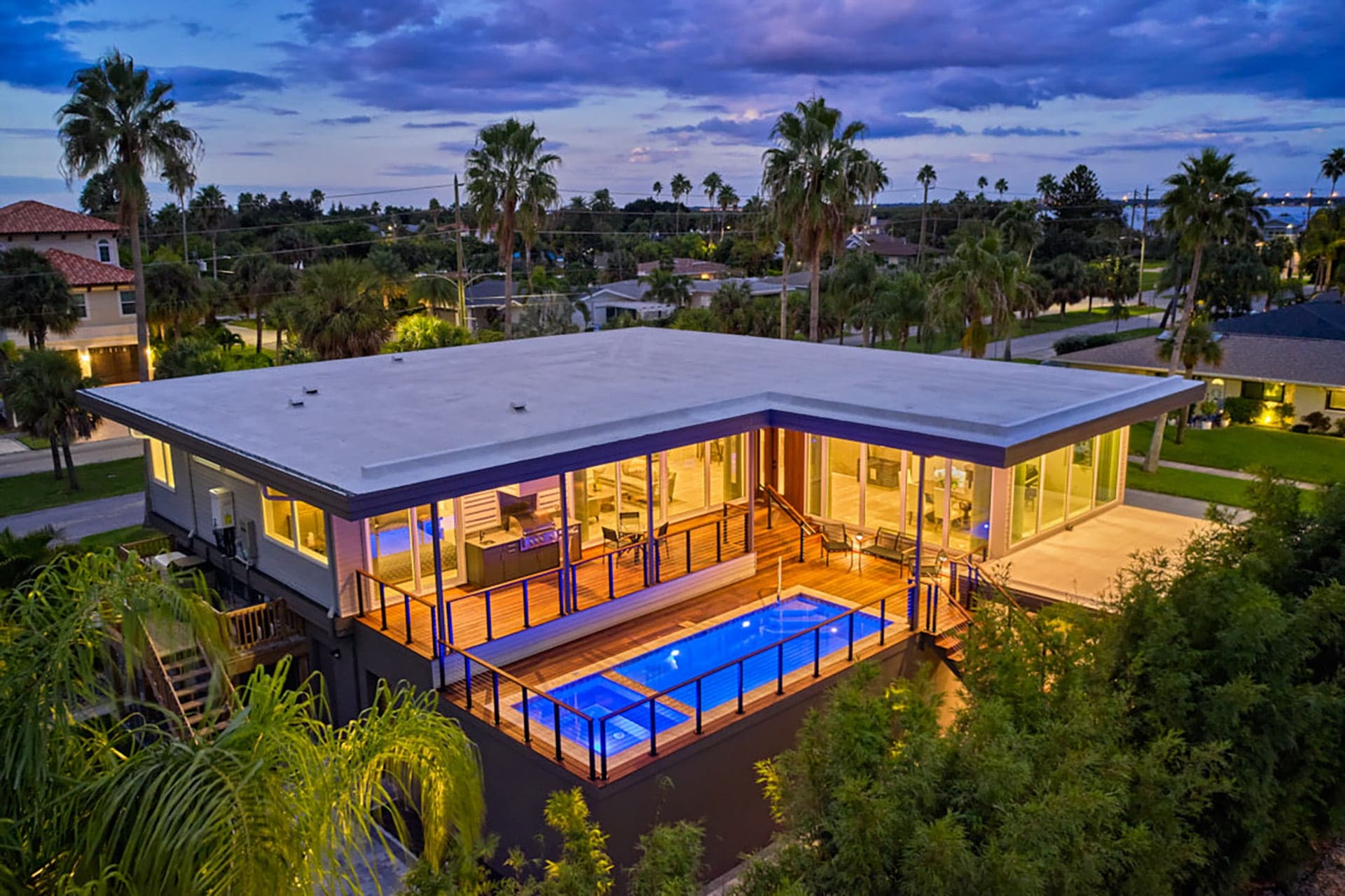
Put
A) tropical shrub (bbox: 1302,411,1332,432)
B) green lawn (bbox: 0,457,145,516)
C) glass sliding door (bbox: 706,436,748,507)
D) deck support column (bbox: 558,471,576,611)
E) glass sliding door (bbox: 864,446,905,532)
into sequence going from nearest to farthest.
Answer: deck support column (bbox: 558,471,576,611) < glass sliding door (bbox: 864,446,905,532) < glass sliding door (bbox: 706,436,748,507) < green lawn (bbox: 0,457,145,516) < tropical shrub (bbox: 1302,411,1332,432)

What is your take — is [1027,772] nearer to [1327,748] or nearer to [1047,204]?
[1327,748]

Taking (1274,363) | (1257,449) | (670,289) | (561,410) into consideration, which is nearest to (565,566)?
(561,410)

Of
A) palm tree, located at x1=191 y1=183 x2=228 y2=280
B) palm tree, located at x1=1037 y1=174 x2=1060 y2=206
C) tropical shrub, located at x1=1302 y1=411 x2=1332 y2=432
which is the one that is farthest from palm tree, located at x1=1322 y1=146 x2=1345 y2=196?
palm tree, located at x1=191 y1=183 x2=228 y2=280

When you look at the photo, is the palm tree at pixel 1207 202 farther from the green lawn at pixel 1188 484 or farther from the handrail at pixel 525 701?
the handrail at pixel 525 701

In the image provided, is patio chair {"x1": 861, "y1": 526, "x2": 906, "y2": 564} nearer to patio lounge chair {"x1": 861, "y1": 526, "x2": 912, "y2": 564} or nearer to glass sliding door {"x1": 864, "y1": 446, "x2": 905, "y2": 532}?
patio lounge chair {"x1": 861, "y1": 526, "x2": 912, "y2": 564}

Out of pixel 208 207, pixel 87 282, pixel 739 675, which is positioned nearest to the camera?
pixel 739 675

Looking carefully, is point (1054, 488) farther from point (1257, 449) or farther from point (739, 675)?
point (1257, 449)
